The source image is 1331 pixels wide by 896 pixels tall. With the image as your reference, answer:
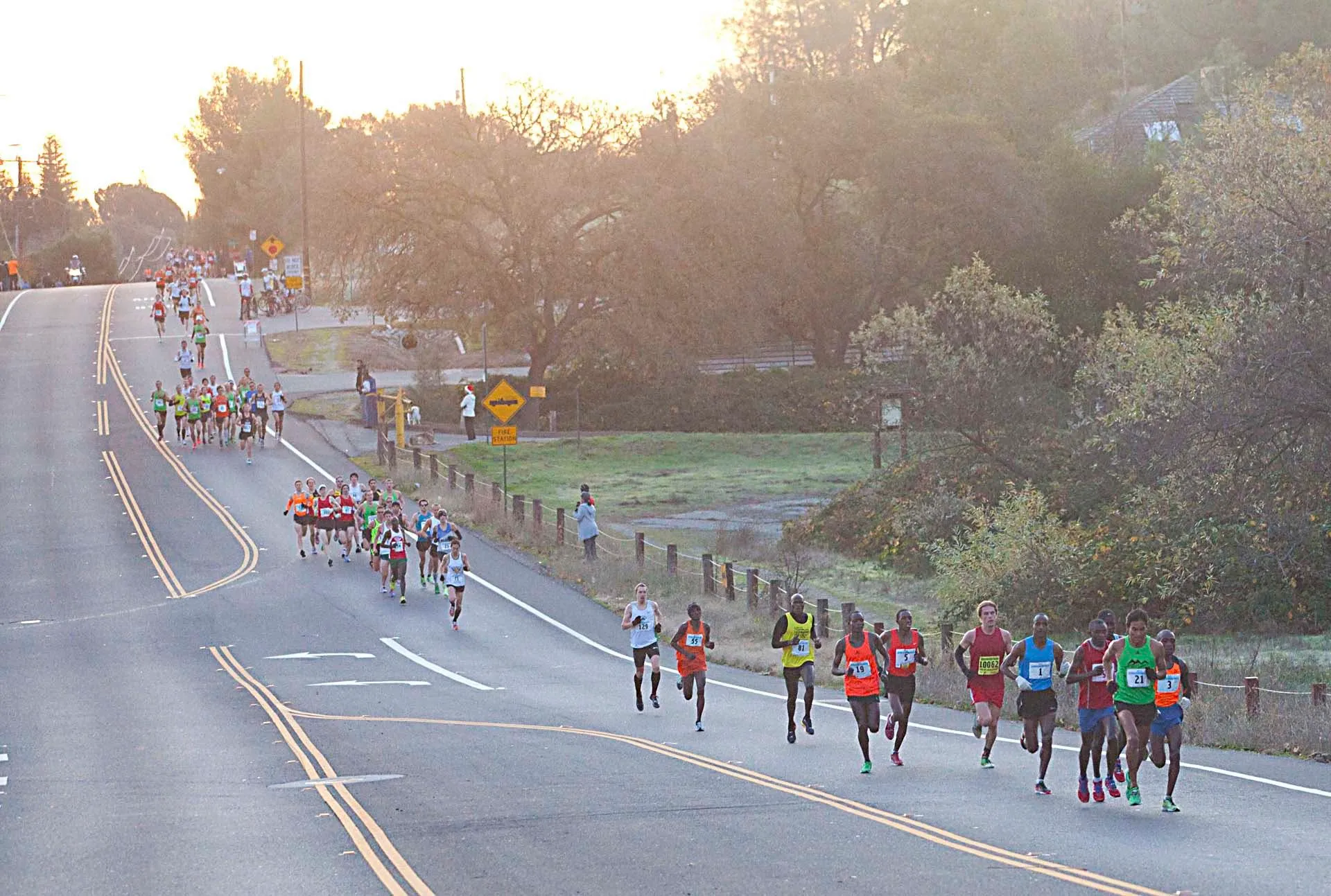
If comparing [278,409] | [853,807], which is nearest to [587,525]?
[278,409]

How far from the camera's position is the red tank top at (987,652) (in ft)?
49.3

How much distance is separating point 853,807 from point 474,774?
13.2 feet

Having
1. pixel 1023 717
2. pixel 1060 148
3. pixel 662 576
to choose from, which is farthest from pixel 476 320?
pixel 1023 717

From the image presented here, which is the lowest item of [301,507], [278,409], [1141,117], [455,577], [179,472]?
[455,577]

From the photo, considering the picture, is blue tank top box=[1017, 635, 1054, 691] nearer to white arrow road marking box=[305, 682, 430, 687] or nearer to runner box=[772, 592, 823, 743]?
runner box=[772, 592, 823, 743]

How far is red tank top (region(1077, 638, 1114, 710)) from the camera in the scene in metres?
13.6

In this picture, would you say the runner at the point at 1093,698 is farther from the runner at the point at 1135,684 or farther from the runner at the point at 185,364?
the runner at the point at 185,364

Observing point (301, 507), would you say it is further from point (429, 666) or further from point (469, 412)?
point (469, 412)

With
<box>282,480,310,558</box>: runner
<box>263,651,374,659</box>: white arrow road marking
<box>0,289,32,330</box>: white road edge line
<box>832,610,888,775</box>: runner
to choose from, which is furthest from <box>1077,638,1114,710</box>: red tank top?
<box>0,289,32,330</box>: white road edge line

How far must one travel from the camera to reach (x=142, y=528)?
37.5 meters

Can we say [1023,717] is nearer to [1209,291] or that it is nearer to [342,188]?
[1209,291]

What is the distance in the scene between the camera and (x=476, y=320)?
2363 inches

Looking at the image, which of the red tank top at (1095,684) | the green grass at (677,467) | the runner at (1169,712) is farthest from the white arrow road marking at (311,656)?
the green grass at (677,467)

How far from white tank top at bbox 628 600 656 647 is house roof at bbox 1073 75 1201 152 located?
62.5 meters
